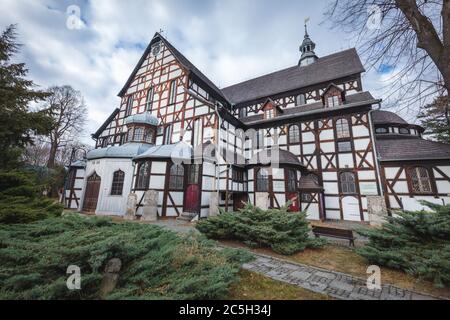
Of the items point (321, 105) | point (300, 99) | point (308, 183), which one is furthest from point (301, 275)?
point (300, 99)

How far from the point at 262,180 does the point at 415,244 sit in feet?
30.8

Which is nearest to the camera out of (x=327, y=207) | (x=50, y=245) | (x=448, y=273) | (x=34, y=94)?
(x=50, y=245)

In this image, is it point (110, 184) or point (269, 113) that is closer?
Result: point (110, 184)

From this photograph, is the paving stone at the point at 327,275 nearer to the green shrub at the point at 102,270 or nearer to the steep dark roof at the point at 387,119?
the green shrub at the point at 102,270

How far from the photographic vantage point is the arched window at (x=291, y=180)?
13297mm

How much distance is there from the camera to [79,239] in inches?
140

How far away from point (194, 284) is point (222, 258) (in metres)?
1.65

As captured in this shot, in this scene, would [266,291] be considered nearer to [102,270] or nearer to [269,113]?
[102,270]

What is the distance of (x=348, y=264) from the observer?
5250 millimetres

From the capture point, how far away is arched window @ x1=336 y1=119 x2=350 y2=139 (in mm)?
13672

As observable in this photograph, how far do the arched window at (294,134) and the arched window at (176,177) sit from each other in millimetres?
8840

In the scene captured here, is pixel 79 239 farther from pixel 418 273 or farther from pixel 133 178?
pixel 133 178

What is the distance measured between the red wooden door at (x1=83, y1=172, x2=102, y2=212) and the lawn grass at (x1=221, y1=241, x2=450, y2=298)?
11.1 metres
